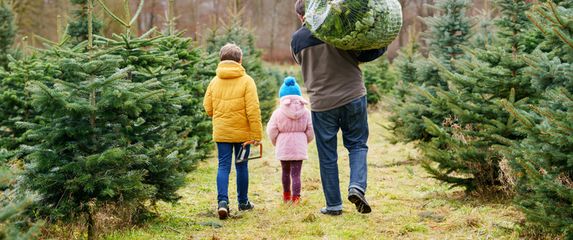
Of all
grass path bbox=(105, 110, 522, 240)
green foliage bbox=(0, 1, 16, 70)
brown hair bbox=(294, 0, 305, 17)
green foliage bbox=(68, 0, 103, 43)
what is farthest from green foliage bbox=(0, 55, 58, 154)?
green foliage bbox=(0, 1, 16, 70)

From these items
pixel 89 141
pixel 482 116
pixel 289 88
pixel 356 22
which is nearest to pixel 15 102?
pixel 289 88

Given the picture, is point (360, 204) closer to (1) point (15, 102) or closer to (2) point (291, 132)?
(2) point (291, 132)

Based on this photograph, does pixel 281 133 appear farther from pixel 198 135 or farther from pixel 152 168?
pixel 198 135

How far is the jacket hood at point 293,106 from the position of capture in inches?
279

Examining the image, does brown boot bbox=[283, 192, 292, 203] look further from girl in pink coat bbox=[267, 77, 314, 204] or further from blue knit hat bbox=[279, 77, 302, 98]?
blue knit hat bbox=[279, 77, 302, 98]

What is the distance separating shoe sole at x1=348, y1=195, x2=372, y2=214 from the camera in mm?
6132

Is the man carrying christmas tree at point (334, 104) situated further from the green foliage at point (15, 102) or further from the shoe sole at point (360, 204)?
the green foliage at point (15, 102)

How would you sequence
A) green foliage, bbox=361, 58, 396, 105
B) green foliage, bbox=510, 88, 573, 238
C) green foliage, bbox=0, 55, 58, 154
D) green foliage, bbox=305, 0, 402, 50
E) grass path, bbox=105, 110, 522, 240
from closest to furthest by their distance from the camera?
green foliage, bbox=510, 88, 573, 238, green foliage, bbox=305, 0, 402, 50, grass path, bbox=105, 110, 522, 240, green foliage, bbox=0, 55, 58, 154, green foliage, bbox=361, 58, 396, 105

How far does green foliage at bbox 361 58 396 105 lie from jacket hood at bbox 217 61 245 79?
48.1ft

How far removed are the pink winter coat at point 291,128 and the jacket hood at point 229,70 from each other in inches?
27.5

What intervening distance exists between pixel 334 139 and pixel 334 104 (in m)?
0.37

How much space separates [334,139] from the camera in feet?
21.0

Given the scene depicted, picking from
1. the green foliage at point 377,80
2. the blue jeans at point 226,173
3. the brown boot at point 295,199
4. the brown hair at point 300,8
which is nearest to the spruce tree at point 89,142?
the blue jeans at point 226,173

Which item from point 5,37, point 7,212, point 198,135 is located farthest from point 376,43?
point 5,37
